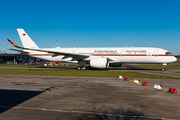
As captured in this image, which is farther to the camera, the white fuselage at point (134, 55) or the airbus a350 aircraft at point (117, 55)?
the white fuselage at point (134, 55)

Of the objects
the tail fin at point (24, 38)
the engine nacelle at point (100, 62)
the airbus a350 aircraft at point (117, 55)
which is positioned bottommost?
the engine nacelle at point (100, 62)

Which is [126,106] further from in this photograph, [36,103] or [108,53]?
[108,53]

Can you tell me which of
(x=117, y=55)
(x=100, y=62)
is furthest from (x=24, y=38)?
(x=117, y=55)

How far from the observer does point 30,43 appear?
3912 centimetres

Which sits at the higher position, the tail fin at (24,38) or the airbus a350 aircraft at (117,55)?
the tail fin at (24,38)

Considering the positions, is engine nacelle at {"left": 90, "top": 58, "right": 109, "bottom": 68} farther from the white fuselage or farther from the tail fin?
the tail fin

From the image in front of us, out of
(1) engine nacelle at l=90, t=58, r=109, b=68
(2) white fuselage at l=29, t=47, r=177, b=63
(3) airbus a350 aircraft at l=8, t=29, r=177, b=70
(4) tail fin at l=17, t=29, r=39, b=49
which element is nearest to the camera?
(1) engine nacelle at l=90, t=58, r=109, b=68

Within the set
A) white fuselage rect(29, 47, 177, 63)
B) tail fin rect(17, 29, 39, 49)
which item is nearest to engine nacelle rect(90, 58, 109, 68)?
white fuselage rect(29, 47, 177, 63)

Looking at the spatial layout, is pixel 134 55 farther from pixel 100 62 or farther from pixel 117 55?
pixel 100 62

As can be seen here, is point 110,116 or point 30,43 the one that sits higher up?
point 30,43

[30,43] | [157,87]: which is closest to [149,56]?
[157,87]

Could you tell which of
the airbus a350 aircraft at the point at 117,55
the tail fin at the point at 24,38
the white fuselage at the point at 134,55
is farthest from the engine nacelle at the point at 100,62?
the tail fin at the point at 24,38

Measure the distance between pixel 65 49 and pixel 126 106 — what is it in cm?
3024

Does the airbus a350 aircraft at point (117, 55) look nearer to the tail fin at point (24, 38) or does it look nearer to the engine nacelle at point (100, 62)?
the engine nacelle at point (100, 62)
